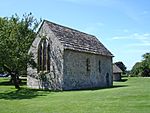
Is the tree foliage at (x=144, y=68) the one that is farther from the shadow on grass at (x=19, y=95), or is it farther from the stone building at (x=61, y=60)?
the shadow on grass at (x=19, y=95)

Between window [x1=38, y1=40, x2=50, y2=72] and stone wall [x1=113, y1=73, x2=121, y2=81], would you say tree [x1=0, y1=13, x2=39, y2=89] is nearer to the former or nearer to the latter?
window [x1=38, y1=40, x2=50, y2=72]

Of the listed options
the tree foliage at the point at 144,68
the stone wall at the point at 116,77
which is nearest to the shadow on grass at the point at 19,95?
the stone wall at the point at 116,77

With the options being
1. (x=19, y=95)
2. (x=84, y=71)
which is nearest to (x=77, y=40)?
(x=84, y=71)

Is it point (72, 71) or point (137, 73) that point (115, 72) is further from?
point (72, 71)

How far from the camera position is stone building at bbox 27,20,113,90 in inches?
1592

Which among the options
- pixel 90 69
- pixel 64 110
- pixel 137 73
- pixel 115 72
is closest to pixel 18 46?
pixel 90 69

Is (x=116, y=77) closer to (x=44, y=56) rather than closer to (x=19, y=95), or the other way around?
(x=44, y=56)

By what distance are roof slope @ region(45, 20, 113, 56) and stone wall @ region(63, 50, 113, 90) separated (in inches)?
31.1

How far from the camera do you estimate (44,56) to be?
140ft

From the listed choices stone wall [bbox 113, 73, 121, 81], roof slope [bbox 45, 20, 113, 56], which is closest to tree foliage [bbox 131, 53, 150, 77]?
stone wall [bbox 113, 73, 121, 81]

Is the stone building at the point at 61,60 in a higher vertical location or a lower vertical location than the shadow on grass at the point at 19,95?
higher

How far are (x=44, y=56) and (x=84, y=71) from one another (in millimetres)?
6550

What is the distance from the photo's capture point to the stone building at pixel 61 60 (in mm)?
40438

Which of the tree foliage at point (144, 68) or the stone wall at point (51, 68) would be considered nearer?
the stone wall at point (51, 68)
